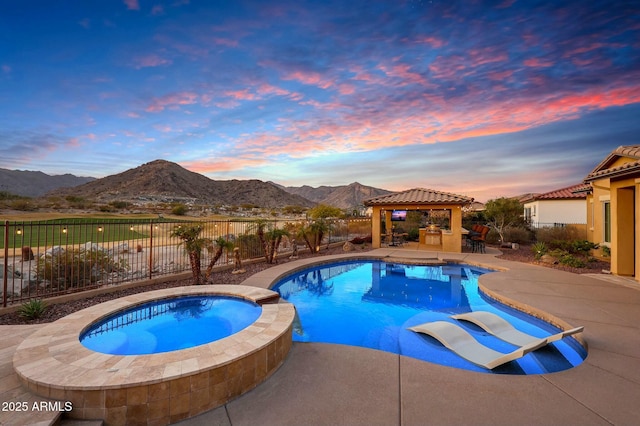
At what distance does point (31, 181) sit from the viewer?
63281 mm

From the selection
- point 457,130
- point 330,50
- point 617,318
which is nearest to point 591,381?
point 617,318

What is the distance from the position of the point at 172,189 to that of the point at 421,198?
45225mm

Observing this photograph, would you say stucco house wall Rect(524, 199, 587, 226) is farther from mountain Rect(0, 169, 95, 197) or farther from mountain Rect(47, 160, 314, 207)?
mountain Rect(0, 169, 95, 197)

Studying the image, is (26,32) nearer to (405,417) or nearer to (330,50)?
(330,50)

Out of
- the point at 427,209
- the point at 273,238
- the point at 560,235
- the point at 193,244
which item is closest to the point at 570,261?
the point at 560,235

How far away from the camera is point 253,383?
3.33 metres

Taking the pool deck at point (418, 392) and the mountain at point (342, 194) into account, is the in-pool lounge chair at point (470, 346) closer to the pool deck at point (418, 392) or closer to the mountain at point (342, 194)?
the pool deck at point (418, 392)

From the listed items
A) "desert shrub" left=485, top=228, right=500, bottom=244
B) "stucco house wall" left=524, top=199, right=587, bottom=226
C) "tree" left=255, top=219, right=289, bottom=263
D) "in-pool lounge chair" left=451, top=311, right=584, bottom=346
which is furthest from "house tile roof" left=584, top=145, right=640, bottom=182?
"stucco house wall" left=524, top=199, right=587, bottom=226

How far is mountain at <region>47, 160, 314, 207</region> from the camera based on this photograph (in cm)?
4353

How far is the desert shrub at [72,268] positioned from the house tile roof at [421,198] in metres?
12.8

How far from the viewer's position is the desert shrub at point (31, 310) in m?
5.19

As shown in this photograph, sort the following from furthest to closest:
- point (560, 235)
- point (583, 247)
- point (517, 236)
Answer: point (517, 236)
point (560, 235)
point (583, 247)

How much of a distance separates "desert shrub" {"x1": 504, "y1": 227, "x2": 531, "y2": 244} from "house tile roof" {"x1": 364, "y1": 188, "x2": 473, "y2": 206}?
4.90 m

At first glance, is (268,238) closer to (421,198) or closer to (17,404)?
(17,404)
